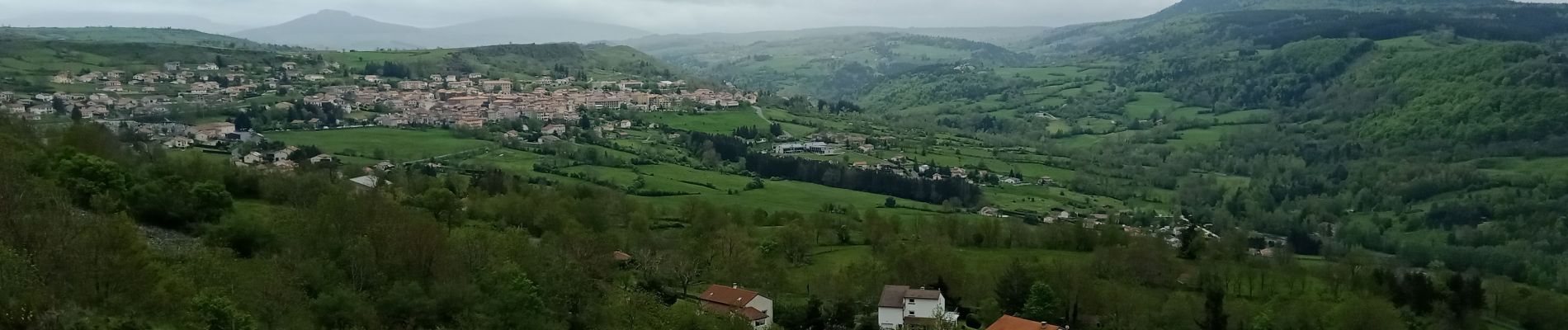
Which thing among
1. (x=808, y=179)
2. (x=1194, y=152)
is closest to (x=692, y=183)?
(x=808, y=179)

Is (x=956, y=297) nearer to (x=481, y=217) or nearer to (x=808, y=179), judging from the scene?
(x=481, y=217)

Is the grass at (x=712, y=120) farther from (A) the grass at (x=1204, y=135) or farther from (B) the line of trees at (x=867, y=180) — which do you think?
(A) the grass at (x=1204, y=135)

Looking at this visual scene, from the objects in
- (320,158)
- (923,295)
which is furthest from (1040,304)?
(320,158)

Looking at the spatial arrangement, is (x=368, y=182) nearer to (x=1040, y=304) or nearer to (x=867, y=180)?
(x=1040, y=304)

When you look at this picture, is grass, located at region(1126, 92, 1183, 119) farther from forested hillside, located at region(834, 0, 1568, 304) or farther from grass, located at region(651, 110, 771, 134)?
grass, located at region(651, 110, 771, 134)

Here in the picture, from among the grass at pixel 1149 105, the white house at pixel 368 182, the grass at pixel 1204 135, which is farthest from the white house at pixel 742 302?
the grass at pixel 1149 105
